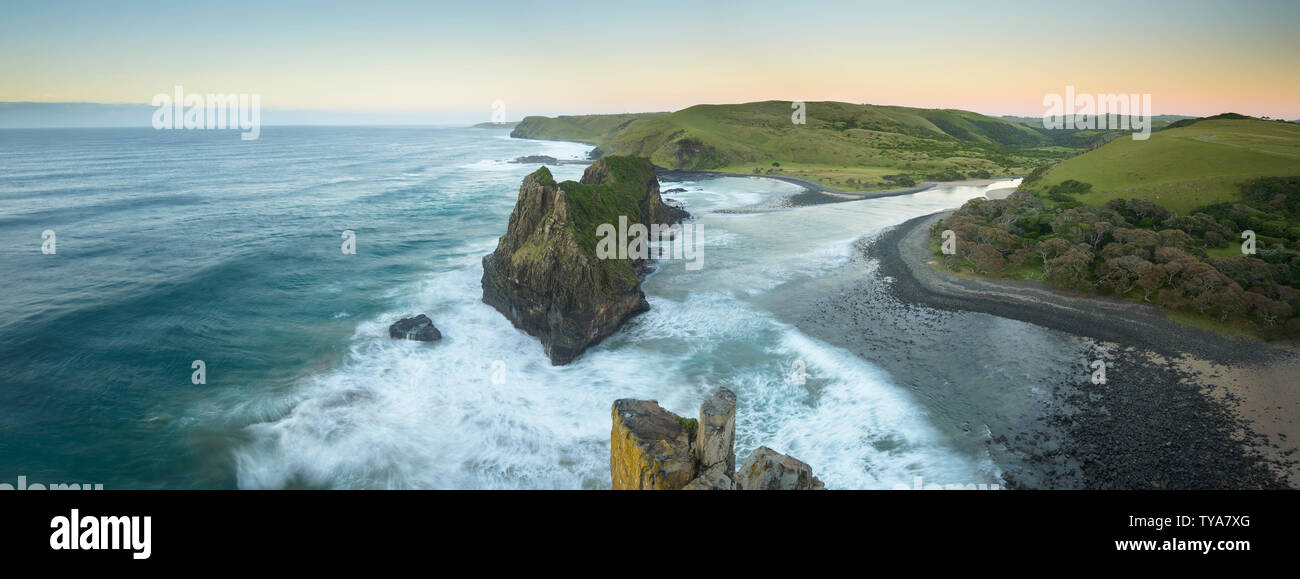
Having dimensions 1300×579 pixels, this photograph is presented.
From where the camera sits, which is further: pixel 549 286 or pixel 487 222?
pixel 487 222

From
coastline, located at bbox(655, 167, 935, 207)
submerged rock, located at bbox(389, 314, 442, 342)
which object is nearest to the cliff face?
submerged rock, located at bbox(389, 314, 442, 342)

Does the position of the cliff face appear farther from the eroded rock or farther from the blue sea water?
the eroded rock

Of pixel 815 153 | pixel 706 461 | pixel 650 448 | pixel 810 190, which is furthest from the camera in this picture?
pixel 815 153

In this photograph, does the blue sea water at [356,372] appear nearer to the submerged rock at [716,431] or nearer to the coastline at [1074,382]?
the coastline at [1074,382]

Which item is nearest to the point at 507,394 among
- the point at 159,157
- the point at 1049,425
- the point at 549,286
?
the point at 549,286

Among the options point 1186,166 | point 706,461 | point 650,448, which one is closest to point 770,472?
point 706,461

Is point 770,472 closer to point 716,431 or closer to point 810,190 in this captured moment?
point 716,431

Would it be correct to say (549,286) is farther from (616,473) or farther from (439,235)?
(439,235)

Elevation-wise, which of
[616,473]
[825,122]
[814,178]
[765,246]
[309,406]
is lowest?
[309,406]
